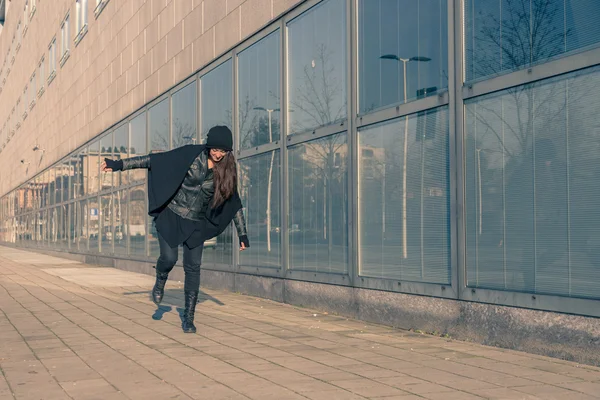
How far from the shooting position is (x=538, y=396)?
15.8ft

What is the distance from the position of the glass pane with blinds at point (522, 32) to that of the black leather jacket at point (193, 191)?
2533 mm

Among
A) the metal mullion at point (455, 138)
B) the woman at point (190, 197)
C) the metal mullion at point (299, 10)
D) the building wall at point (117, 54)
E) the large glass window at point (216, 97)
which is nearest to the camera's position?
the metal mullion at point (455, 138)

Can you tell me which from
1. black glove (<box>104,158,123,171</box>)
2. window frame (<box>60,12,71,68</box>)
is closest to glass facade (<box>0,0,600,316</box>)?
black glove (<box>104,158,123,171</box>)

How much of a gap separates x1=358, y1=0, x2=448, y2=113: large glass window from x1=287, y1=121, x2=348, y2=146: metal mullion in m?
0.43

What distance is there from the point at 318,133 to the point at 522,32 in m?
3.64

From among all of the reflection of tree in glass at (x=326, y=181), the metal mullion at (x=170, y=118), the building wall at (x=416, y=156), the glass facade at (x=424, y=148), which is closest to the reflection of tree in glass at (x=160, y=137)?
the metal mullion at (x=170, y=118)

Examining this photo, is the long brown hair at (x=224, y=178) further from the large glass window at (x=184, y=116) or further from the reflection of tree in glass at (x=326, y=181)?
the large glass window at (x=184, y=116)

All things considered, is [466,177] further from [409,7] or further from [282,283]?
[282,283]

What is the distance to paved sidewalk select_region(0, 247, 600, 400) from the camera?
4992 mm

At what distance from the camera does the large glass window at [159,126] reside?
55.3 ft

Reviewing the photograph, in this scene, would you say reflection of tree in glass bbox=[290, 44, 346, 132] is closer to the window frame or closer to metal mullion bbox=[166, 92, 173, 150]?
metal mullion bbox=[166, 92, 173, 150]

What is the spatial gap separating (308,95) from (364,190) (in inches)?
77.2

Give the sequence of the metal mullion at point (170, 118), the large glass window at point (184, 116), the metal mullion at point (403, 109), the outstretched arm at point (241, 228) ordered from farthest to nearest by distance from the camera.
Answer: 1. the metal mullion at point (170, 118)
2. the large glass window at point (184, 116)
3. the outstretched arm at point (241, 228)
4. the metal mullion at point (403, 109)

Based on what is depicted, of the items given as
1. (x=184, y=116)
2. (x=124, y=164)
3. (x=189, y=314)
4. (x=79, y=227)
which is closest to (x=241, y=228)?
(x=189, y=314)
